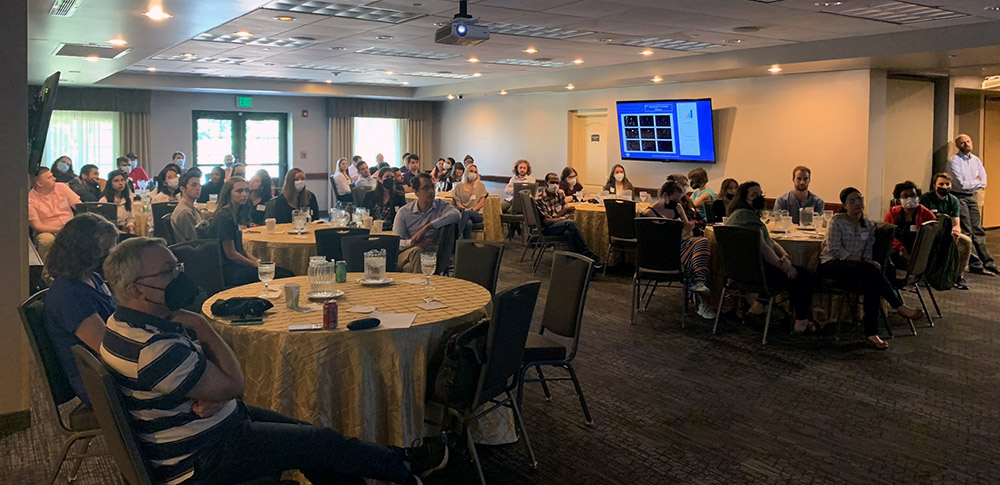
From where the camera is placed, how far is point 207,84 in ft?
50.4

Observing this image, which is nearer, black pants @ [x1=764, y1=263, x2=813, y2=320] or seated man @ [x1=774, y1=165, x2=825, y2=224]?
black pants @ [x1=764, y1=263, x2=813, y2=320]

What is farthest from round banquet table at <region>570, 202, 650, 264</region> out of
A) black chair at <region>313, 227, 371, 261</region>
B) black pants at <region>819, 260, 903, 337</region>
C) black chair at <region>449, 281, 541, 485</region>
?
black chair at <region>449, 281, 541, 485</region>

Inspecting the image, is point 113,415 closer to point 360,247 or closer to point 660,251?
point 360,247

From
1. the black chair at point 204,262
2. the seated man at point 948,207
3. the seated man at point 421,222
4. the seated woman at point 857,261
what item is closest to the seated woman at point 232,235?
the black chair at point 204,262

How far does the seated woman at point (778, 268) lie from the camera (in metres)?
6.33

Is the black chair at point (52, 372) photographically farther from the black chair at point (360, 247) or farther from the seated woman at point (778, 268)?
the seated woman at point (778, 268)

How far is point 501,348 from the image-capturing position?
353 centimetres

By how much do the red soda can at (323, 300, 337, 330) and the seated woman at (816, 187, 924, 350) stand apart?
4412 millimetres

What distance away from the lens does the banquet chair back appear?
2309mm

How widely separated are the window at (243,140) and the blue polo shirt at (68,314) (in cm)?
1422

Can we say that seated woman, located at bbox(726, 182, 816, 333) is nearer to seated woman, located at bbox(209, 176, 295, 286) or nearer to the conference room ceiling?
the conference room ceiling

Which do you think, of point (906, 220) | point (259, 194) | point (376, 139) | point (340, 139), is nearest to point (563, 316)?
point (906, 220)

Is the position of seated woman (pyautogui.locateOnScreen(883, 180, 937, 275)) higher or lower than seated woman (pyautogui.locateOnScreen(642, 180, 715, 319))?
higher

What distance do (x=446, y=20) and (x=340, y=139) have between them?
35.9 ft
